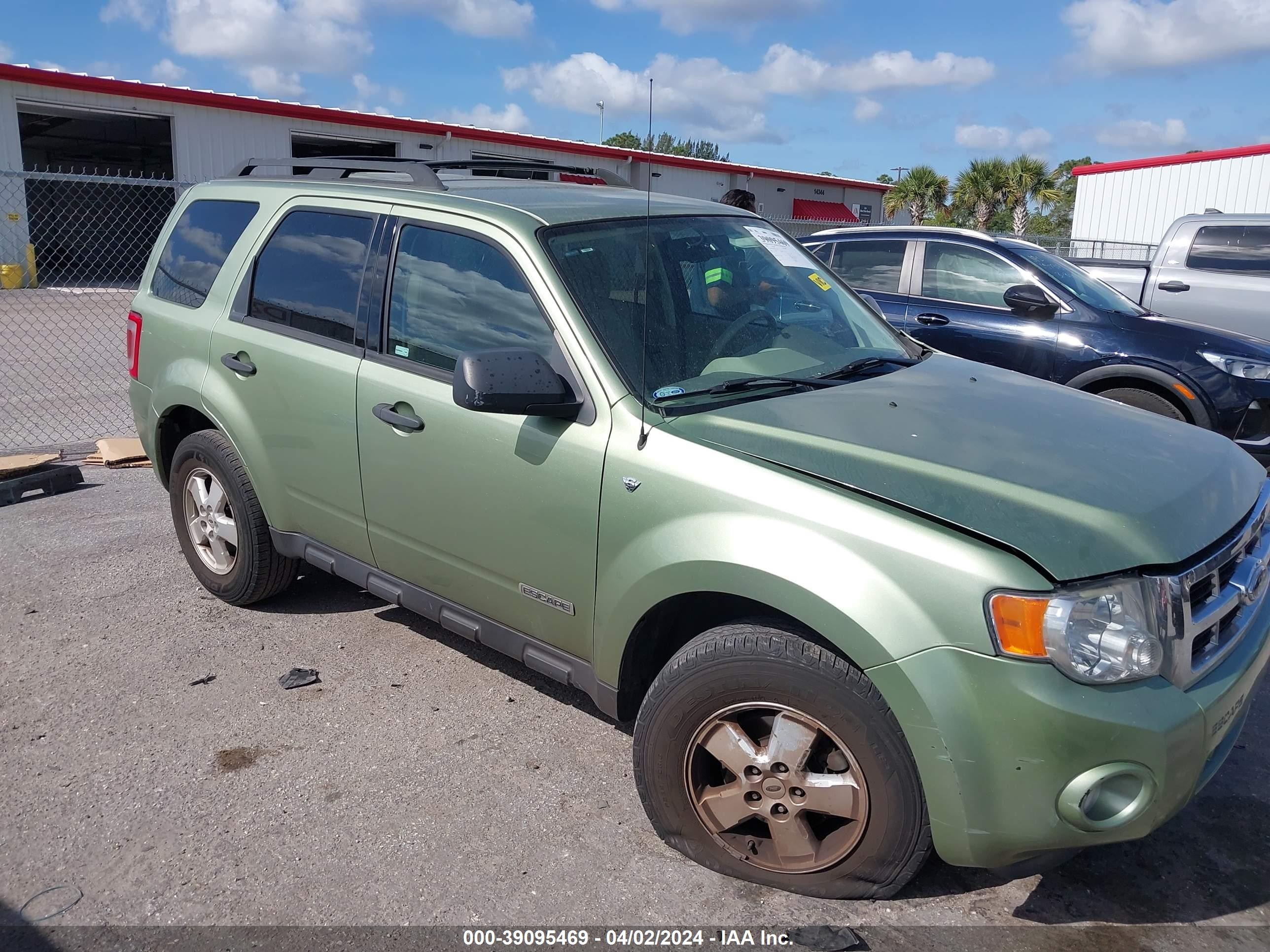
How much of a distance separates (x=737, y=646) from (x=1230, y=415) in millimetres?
5556

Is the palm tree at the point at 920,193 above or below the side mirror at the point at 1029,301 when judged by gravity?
above

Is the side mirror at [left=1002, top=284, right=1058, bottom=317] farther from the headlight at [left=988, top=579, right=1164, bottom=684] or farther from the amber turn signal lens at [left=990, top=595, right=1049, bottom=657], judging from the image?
the amber turn signal lens at [left=990, top=595, right=1049, bottom=657]

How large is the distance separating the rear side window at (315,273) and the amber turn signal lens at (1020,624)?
2568 millimetres

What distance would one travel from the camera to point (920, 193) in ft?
145

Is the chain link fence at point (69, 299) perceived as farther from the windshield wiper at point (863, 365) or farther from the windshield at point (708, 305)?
the windshield wiper at point (863, 365)

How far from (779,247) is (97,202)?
2977 cm

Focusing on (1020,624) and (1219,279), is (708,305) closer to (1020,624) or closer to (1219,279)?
(1020,624)

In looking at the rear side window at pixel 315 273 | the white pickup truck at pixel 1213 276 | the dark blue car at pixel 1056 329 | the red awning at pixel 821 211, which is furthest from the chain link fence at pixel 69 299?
the red awning at pixel 821 211

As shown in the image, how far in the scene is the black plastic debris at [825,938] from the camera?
8.45 feet

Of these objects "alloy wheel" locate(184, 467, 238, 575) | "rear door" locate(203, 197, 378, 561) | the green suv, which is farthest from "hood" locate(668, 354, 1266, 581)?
"alloy wheel" locate(184, 467, 238, 575)

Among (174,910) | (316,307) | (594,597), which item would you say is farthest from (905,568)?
(316,307)

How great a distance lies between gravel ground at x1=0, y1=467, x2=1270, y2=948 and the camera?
2748mm

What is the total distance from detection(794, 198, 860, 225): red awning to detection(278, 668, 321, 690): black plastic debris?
35.8 m

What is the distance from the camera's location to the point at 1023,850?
238 centimetres
